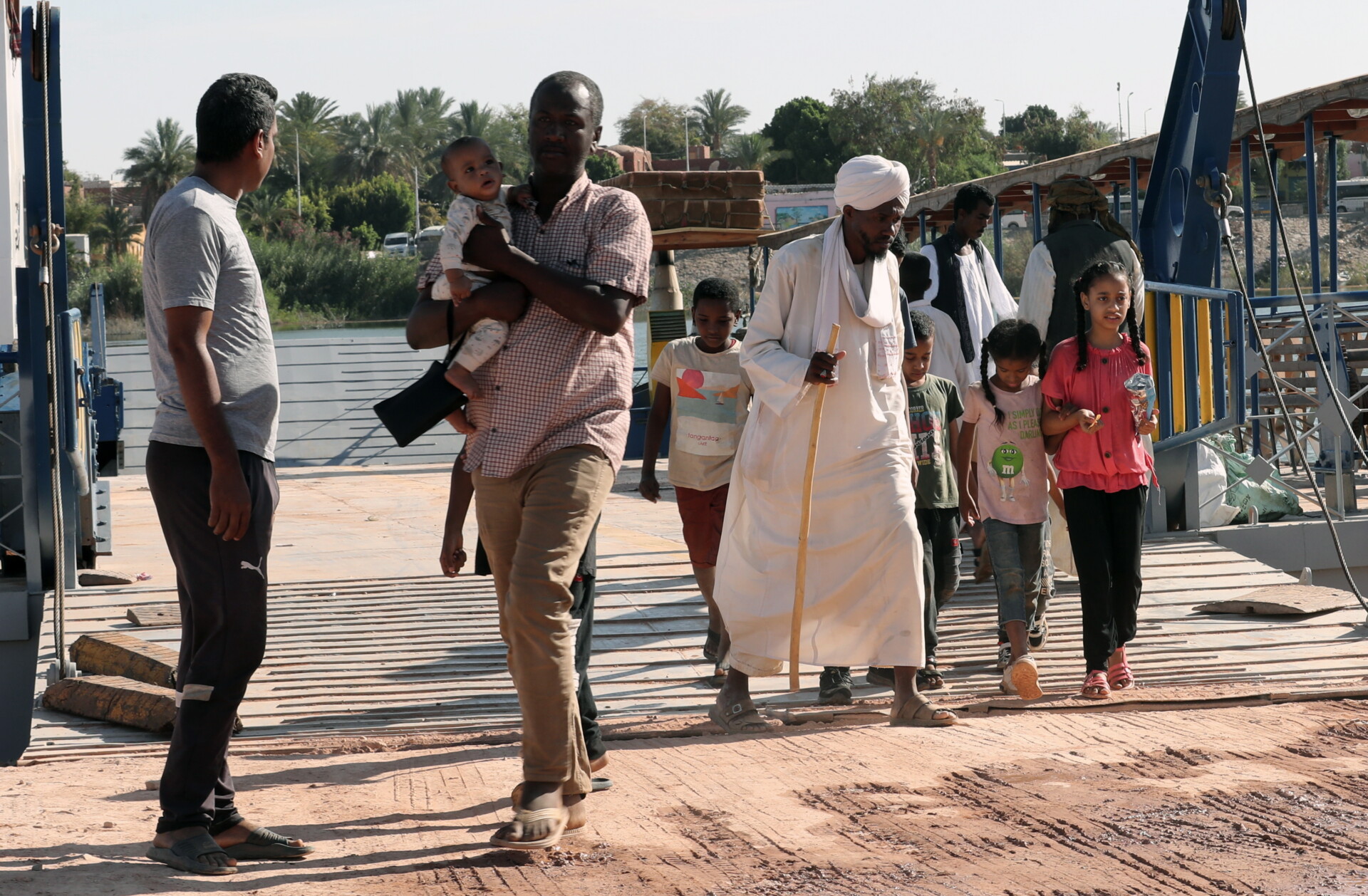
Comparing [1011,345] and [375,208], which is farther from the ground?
[375,208]

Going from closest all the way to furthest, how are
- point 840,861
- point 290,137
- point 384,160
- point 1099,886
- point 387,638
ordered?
point 1099,886
point 840,861
point 387,638
point 290,137
point 384,160

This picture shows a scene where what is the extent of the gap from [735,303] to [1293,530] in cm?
459

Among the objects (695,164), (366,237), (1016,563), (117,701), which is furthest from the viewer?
(695,164)

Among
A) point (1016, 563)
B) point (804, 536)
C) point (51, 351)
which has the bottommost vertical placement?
point (1016, 563)

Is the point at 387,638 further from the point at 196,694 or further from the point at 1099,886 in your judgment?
the point at 1099,886

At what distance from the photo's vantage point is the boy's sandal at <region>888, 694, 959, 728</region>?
191 inches

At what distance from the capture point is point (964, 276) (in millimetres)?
7727

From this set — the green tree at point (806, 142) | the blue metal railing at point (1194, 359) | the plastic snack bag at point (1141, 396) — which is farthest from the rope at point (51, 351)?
the green tree at point (806, 142)

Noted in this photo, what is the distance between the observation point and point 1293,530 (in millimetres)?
8734

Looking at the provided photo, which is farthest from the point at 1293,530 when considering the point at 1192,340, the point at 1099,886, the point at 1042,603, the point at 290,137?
the point at 290,137

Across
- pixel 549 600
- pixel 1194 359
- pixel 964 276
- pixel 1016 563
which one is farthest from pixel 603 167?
pixel 549 600

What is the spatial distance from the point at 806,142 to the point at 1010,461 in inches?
3165

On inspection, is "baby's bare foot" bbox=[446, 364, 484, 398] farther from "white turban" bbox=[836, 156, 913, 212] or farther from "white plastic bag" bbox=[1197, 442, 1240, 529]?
"white plastic bag" bbox=[1197, 442, 1240, 529]

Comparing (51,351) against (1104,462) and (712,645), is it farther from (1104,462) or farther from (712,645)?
(1104,462)
